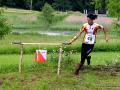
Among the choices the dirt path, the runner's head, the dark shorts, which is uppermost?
the runner's head

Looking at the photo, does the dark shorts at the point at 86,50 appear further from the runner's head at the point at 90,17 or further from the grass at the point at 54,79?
the runner's head at the point at 90,17

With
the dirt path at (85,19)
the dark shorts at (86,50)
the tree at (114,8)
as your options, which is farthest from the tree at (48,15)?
the dark shorts at (86,50)

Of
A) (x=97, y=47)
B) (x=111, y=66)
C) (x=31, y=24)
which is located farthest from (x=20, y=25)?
(x=111, y=66)

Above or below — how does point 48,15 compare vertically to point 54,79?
above

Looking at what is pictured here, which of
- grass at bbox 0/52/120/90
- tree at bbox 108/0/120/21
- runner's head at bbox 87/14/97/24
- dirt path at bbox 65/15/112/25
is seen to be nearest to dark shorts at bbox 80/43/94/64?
grass at bbox 0/52/120/90

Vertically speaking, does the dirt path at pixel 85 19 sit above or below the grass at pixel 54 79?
below

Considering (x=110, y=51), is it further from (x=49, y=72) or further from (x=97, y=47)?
(x=49, y=72)

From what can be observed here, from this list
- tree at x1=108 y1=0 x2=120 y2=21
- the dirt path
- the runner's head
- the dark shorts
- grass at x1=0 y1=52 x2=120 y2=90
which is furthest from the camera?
the dirt path

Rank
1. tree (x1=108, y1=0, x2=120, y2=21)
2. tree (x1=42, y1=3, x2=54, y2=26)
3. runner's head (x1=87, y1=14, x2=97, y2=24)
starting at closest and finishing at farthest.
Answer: runner's head (x1=87, y1=14, x2=97, y2=24) → tree (x1=108, y1=0, x2=120, y2=21) → tree (x1=42, y1=3, x2=54, y2=26)

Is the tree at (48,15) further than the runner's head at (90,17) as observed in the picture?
Yes

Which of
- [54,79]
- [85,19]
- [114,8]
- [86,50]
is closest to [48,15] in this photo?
[85,19]

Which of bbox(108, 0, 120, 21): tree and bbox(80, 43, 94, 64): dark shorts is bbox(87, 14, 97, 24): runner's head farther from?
bbox(108, 0, 120, 21): tree

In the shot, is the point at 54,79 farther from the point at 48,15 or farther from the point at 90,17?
the point at 48,15

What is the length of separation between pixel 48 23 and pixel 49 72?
132ft
